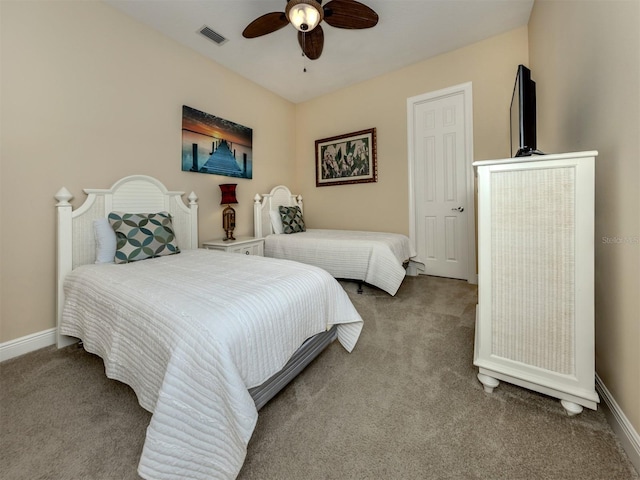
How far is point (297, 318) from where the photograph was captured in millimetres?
1308

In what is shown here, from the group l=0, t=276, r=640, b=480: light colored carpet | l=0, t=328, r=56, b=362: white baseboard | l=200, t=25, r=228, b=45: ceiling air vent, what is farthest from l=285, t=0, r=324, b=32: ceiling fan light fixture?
l=0, t=328, r=56, b=362: white baseboard

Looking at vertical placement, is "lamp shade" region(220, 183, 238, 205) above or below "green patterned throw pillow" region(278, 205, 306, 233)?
above

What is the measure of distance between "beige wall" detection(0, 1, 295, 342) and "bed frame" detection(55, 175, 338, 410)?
0.40 ft

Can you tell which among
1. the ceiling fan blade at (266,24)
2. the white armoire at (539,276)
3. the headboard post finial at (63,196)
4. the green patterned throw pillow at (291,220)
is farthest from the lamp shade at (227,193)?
the white armoire at (539,276)

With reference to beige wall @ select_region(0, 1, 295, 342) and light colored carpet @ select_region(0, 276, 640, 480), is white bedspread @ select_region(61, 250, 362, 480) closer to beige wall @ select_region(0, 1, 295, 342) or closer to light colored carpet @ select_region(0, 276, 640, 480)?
light colored carpet @ select_region(0, 276, 640, 480)

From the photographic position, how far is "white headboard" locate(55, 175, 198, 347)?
6.38 feet

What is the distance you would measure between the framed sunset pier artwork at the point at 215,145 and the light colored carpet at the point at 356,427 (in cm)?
218

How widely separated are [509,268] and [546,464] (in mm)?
767

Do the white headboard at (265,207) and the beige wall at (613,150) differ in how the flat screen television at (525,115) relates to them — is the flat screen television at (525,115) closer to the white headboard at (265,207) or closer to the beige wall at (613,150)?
the beige wall at (613,150)

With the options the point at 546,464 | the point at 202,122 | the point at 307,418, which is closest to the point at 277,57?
the point at 202,122

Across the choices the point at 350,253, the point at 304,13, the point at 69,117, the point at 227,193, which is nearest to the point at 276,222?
the point at 227,193

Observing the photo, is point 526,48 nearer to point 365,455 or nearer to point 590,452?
point 590,452

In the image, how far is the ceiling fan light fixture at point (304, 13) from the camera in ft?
5.88

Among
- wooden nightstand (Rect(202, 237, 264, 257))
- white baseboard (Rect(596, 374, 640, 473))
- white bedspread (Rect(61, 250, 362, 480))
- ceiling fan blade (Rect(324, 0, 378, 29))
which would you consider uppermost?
ceiling fan blade (Rect(324, 0, 378, 29))
